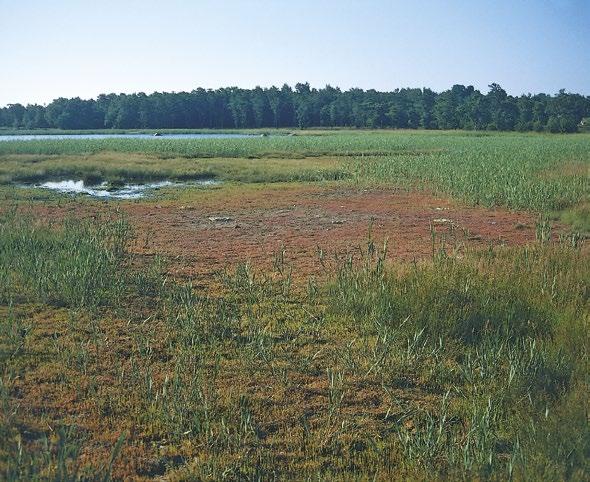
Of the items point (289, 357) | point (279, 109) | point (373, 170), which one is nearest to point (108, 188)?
point (373, 170)

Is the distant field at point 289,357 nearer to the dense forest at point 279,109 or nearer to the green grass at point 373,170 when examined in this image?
the green grass at point 373,170

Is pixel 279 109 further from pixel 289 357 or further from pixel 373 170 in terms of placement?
pixel 289 357

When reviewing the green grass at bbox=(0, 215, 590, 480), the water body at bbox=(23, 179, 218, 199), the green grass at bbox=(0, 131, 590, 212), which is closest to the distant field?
the green grass at bbox=(0, 215, 590, 480)

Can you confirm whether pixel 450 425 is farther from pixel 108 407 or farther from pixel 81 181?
pixel 81 181

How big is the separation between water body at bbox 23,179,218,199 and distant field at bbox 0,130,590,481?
267 inches

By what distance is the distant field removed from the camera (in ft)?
11.4

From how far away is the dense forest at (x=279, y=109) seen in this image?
244ft

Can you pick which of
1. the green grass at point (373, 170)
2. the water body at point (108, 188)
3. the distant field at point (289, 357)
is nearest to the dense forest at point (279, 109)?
the green grass at point (373, 170)

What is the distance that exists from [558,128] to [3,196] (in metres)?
61.3

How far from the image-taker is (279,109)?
279 ft

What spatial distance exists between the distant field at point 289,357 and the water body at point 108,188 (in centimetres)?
678

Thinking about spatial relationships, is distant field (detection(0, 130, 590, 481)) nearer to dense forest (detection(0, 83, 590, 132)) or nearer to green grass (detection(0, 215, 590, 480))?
green grass (detection(0, 215, 590, 480))

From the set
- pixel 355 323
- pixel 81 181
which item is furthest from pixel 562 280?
pixel 81 181

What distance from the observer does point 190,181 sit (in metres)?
21.0
